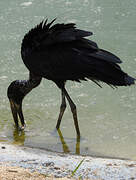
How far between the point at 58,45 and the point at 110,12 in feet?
13.5

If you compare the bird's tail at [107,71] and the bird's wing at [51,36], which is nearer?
the bird's tail at [107,71]

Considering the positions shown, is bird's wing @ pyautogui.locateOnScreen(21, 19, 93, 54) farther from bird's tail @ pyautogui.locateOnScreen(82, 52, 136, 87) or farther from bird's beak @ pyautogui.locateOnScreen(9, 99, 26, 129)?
bird's beak @ pyautogui.locateOnScreen(9, 99, 26, 129)

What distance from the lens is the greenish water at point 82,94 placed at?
623 cm

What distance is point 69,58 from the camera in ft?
19.5

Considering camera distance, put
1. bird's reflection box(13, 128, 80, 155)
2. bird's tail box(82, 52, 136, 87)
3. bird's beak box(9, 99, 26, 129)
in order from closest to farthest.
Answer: bird's tail box(82, 52, 136, 87) → bird's reflection box(13, 128, 80, 155) → bird's beak box(9, 99, 26, 129)

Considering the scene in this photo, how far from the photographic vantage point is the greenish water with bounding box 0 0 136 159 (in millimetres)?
6234

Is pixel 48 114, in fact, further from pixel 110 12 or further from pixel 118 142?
pixel 110 12

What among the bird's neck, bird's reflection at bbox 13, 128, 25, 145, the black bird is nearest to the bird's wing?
the black bird

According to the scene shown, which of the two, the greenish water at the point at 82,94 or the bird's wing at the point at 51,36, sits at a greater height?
the bird's wing at the point at 51,36

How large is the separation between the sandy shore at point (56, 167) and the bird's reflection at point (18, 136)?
1.00 m

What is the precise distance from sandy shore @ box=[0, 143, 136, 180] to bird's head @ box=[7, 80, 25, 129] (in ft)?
4.56

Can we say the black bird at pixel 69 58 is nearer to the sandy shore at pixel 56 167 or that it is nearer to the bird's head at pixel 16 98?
the bird's head at pixel 16 98

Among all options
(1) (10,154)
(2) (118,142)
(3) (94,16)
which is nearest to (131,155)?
(2) (118,142)

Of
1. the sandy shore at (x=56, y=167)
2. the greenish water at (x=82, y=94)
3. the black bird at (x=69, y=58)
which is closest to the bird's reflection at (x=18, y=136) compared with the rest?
the greenish water at (x=82, y=94)
